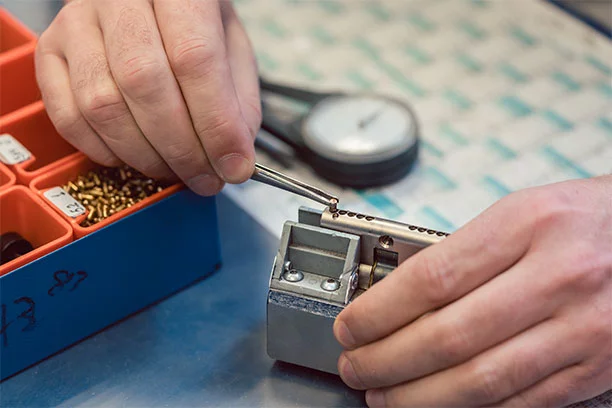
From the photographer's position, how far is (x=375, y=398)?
770 mm

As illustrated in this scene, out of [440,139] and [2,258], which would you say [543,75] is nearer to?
[440,139]

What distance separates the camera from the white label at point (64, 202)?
0.85 metres

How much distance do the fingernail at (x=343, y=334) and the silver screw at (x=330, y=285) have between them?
0.04 m

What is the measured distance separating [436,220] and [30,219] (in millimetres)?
529

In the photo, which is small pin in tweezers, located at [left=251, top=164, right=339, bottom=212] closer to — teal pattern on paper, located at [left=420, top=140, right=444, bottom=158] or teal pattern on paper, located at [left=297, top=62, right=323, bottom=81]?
teal pattern on paper, located at [left=420, top=140, right=444, bottom=158]

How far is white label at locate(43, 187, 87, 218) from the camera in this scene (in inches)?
33.5

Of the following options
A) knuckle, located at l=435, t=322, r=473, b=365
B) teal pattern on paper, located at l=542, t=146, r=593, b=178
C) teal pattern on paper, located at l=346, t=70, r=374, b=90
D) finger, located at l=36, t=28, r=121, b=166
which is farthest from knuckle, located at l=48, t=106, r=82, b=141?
teal pattern on paper, located at l=542, t=146, r=593, b=178

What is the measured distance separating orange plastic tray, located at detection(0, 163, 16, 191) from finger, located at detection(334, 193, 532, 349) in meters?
0.45

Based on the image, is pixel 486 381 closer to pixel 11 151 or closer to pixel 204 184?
pixel 204 184

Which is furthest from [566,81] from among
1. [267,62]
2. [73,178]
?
[73,178]

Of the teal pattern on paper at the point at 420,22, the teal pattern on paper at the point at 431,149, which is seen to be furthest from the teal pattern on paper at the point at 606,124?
the teal pattern on paper at the point at 420,22

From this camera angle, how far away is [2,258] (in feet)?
2.84

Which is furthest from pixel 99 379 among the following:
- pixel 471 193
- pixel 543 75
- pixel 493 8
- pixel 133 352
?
pixel 493 8

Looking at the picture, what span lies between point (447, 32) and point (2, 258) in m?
0.90
